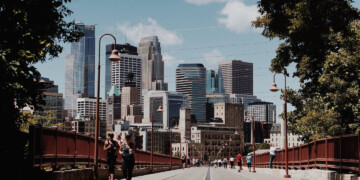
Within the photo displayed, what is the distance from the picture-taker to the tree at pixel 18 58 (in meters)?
14.8

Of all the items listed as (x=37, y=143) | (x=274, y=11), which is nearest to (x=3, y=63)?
(x=37, y=143)

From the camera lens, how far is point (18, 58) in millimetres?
15625

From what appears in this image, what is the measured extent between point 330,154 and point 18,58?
40.5 feet

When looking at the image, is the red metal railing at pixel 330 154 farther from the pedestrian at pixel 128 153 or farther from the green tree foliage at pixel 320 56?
the pedestrian at pixel 128 153

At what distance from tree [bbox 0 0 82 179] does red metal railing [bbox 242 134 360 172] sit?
10000 millimetres

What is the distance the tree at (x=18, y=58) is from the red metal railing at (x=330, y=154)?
394 inches

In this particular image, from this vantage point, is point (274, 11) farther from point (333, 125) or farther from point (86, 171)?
point (333, 125)

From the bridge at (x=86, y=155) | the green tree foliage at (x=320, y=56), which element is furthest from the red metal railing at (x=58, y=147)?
the green tree foliage at (x=320, y=56)

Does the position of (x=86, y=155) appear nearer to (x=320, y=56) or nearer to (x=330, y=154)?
(x=330, y=154)

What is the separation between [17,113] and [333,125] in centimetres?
3132

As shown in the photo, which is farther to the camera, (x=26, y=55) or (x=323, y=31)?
(x=323, y=31)

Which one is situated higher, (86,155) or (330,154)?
(330,154)

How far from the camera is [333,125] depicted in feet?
142

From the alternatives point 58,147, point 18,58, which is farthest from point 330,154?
point 18,58
